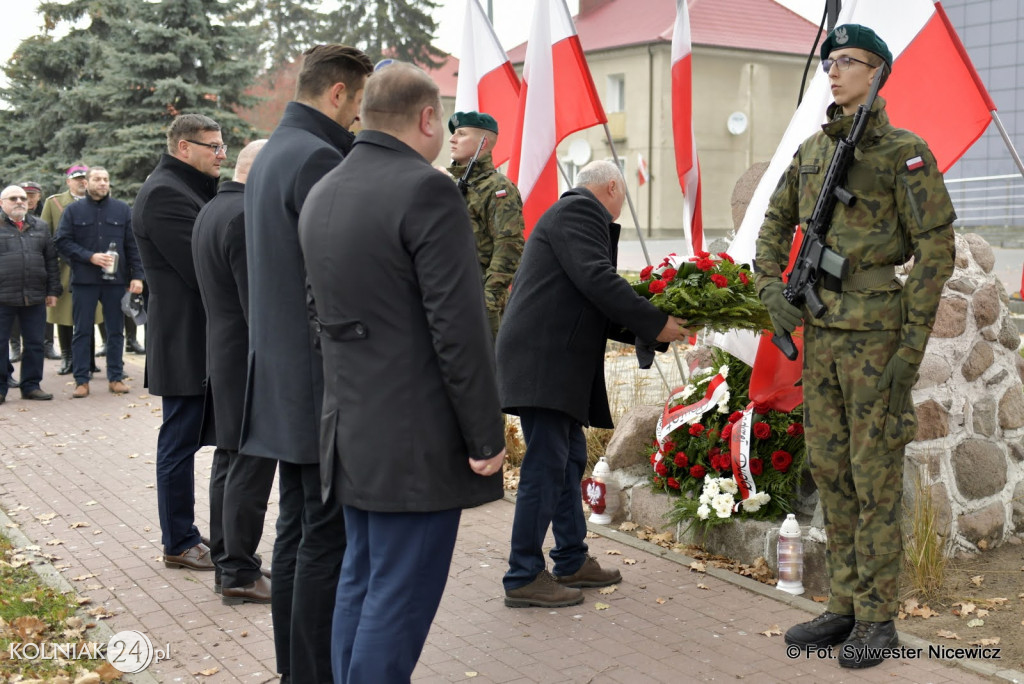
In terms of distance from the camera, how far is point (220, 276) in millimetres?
5219

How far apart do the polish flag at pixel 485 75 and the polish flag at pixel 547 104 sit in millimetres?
887

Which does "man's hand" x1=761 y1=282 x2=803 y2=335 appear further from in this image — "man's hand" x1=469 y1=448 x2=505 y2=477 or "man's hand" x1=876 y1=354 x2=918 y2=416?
"man's hand" x1=469 y1=448 x2=505 y2=477

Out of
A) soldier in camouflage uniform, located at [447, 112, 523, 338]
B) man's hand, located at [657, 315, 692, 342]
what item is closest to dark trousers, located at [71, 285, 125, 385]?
soldier in camouflage uniform, located at [447, 112, 523, 338]

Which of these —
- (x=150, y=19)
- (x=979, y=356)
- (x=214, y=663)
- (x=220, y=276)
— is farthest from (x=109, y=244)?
(x=150, y=19)

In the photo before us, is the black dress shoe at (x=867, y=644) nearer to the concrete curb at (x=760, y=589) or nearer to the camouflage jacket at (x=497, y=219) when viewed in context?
the concrete curb at (x=760, y=589)

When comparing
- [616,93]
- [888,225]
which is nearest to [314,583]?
[888,225]

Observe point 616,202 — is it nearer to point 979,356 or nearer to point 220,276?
point 220,276

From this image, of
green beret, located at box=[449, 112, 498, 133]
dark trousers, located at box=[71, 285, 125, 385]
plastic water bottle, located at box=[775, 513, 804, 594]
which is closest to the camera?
plastic water bottle, located at box=[775, 513, 804, 594]

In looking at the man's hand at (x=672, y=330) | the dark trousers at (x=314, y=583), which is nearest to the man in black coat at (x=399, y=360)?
the dark trousers at (x=314, y=583)

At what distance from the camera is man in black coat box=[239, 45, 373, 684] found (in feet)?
13.0

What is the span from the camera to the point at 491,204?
23.8ft

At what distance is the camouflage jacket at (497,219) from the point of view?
7.19m

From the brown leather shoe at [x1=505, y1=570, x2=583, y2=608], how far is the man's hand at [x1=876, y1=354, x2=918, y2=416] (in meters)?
1.82

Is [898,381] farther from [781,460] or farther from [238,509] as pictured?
[238,509]
